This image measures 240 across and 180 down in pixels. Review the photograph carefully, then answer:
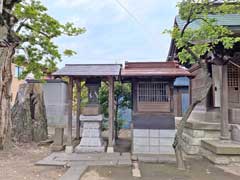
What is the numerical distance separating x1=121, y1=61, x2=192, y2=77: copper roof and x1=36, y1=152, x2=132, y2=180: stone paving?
2.47 m

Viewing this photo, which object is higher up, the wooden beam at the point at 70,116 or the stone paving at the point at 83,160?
the wooden beam at the point at 70,116

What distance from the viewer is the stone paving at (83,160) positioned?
280 inches

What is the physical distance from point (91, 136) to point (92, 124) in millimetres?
400

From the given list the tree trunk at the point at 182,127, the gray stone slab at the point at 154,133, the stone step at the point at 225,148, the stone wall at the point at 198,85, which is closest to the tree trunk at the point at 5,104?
the gray stone slab at the point at 154,133

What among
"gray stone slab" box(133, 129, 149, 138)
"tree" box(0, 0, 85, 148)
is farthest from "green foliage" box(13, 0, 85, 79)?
"gray stone slab" box(133, 129, 149, 138)

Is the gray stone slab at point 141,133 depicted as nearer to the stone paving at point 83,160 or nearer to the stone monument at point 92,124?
the stone paving at point 83,160

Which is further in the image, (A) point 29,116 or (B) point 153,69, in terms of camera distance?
(A) point 29,116

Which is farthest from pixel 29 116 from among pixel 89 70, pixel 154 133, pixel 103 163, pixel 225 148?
pixel 225 148

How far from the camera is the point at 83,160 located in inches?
314

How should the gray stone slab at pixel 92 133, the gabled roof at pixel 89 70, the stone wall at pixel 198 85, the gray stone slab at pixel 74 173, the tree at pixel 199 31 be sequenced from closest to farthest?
the gray stone slab at pixel 74 173
the tree at pixel 199 31
the gabled roof at pixel 89 70
the gray stone slab at pixel 92 133
the stone wall at pixel 198 85

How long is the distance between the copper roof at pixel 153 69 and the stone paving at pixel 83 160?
2466 mm

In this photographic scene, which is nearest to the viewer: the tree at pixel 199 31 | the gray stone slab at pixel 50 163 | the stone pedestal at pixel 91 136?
the tree at pixel 199 31

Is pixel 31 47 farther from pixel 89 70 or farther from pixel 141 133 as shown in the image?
pixel 141 133

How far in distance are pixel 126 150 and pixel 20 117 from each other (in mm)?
4499
